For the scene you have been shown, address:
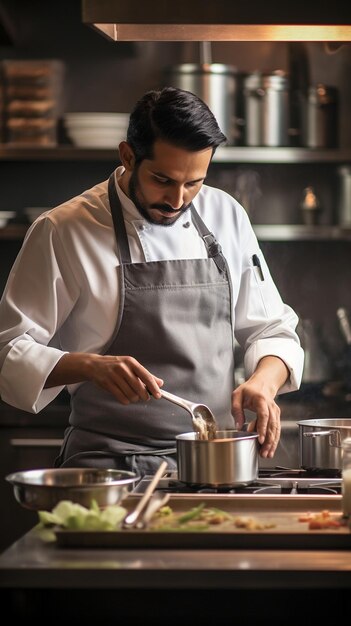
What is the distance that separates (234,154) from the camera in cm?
395

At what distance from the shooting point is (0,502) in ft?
12.2

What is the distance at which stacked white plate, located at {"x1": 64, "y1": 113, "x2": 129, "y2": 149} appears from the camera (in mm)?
3936

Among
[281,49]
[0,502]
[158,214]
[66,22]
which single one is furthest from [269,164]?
[158,214]

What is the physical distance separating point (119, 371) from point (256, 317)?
0.59 m

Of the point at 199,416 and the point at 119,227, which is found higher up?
the point at 119,227

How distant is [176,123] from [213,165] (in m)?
1.96

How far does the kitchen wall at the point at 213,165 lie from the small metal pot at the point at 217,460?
228 cm

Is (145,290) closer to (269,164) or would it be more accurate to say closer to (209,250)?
(209,250)

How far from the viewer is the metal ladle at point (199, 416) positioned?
2.03 metres

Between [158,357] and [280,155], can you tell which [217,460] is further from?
[280,155]

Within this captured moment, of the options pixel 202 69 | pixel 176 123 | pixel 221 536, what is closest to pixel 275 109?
pixel 202 69

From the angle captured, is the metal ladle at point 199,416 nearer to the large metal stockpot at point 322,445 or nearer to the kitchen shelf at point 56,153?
the large metal stockpot at point 322,445

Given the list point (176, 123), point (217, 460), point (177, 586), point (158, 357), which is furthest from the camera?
point (158, 357)

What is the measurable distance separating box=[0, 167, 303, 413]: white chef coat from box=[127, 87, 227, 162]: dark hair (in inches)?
8.3
